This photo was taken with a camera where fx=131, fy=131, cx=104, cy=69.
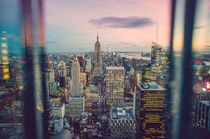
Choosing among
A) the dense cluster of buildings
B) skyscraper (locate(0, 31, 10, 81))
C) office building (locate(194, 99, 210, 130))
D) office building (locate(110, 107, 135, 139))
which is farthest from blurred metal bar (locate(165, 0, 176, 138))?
office building (locate(110, 107, 135, 139))

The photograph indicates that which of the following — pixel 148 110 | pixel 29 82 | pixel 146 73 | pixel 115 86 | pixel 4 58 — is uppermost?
pixel 4 58

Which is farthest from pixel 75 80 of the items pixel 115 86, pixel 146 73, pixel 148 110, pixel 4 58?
pixel 4 58

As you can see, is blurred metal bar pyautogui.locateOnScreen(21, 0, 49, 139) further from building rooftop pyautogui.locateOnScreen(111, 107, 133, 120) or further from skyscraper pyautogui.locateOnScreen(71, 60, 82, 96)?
skyscraper pyautogui.locateOnScreen(71, 60, 82, 96)

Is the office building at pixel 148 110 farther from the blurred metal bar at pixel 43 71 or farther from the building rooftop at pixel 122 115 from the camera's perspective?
the blurred metal bar at pixel 43 71

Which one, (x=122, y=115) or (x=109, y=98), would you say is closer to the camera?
(x=122, y=115)

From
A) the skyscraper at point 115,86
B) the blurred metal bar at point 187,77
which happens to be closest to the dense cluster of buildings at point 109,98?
the skyscraper at point 115,86

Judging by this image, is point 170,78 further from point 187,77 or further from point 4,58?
point 4,58
